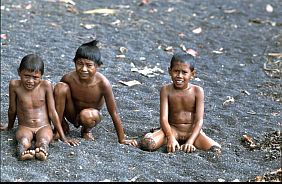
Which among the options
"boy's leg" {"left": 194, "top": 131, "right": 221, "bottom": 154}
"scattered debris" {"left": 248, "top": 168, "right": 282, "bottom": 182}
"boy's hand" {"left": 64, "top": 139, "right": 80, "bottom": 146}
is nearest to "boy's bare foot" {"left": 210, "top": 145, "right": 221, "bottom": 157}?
"boy's leg" {"left": 194, "top": 131, "right": 221, "bottom": 154}

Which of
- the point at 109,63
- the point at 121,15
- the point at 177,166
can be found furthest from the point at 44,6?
the point at 177,166

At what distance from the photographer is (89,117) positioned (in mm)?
5129

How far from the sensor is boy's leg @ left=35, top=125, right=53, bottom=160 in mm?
4578

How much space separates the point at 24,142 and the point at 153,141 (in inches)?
42.3

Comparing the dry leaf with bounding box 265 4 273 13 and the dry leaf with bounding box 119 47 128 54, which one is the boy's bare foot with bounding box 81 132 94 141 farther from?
the dry leaf with bounding box 265 4 273 13

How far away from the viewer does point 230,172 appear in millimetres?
4645

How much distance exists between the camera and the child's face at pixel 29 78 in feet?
16.0

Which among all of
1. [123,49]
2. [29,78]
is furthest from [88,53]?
[123,49]

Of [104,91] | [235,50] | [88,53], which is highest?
[88,53]

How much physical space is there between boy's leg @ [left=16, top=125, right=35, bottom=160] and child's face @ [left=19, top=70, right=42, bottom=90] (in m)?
0.37

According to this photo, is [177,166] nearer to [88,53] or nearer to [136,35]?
[88,53]

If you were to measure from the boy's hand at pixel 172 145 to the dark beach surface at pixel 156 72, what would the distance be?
87 millimetres

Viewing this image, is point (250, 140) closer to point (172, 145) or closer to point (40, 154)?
point (172, 145)

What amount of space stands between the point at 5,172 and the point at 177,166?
1.33 metres
